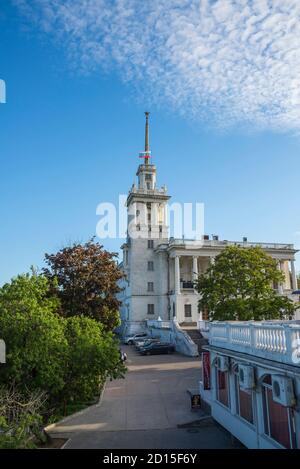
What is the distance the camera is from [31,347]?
47.0ft

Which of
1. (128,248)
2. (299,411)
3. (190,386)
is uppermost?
(128,248)

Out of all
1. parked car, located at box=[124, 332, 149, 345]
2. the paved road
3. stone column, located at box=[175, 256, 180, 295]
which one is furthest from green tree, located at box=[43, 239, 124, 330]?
stone column, located at box=[175, 256, 180, 295]

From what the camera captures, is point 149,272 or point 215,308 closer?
point 215,308

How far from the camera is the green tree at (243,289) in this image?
26.2 meters

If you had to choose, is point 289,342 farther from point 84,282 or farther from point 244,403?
point 84,282

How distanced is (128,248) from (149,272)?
5200 millimetres

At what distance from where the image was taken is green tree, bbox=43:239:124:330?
24141 millimetres

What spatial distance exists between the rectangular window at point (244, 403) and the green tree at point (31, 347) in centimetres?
654

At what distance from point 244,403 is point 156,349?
25577mm

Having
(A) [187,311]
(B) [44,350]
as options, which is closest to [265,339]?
(B) [44,350]

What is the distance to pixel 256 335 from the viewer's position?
37.5 ft
